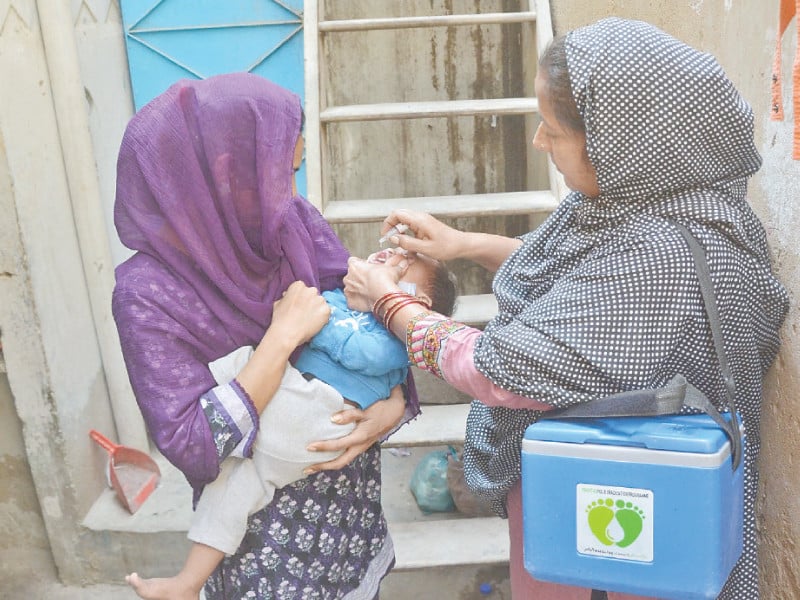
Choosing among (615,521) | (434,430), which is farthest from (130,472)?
(615,521)

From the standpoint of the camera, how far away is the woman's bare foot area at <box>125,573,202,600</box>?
158cm

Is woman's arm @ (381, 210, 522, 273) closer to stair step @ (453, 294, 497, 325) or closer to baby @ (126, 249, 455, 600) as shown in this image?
baby @ (126, 249, 455, 600)

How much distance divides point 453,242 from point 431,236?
56mm

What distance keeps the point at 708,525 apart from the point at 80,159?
2.74 m

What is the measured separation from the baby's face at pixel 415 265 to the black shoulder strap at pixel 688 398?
0.58m

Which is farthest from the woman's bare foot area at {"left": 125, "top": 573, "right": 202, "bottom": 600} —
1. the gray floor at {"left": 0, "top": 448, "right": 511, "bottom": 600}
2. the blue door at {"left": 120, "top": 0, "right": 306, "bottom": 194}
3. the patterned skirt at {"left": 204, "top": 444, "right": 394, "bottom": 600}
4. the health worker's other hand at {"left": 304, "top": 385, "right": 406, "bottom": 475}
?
the blue door at {"left": 120, "top": 0, "right": 306, "bottom": 194}

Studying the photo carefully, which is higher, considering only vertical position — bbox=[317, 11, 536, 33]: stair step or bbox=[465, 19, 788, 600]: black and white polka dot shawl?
bbox=[317, 11, 536, 33]: stair step

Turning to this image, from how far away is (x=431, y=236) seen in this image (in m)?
1.92

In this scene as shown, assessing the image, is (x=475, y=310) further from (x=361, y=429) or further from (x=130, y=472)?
(x=130, y=472)

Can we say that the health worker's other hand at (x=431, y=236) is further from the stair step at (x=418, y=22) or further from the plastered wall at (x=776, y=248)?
the stair step at (x=418, y=22)

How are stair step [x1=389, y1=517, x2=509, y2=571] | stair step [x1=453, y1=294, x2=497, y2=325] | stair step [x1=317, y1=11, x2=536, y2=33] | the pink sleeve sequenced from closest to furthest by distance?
the pink sleeve → stair step [x1=389, y1=517, x2=509, y2=571] → stair step [x1=453, y1=294, x2=497, y2=325] → stair step [x1=317, y1=11, x2=536, y2=33]

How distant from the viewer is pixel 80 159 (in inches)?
123

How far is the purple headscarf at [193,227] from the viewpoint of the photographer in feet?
4.88

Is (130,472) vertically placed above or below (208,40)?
below
